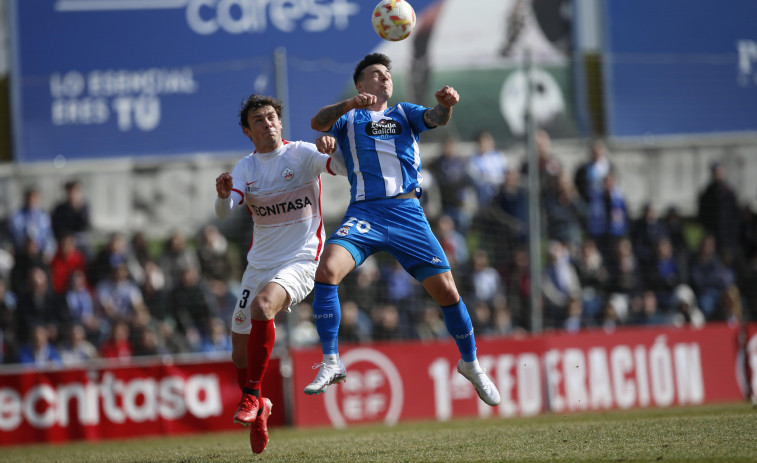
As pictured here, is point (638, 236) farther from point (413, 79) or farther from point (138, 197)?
point (138, 197)

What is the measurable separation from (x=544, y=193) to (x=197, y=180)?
5721mm

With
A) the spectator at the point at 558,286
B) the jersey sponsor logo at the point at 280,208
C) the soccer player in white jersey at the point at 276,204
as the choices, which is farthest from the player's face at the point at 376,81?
the spectator at the point at 558,286

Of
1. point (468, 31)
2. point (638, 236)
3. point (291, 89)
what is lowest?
point (638, 236)

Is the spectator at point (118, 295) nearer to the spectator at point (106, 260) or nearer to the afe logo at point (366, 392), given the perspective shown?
the spectator at point (106, 260)

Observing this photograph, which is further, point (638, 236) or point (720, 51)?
point (720, 51)

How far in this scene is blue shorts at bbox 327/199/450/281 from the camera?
812cm

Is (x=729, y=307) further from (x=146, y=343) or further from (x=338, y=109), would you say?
(x=338, y=109)

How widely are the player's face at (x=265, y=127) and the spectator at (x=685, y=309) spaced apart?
8.72 meters

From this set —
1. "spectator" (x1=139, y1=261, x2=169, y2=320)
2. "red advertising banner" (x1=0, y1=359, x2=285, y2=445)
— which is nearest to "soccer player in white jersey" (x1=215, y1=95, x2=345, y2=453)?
"red advertising banner" (x1=0, y1=359, x2=285, y2=445)

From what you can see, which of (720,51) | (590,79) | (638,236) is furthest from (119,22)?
(720,51)

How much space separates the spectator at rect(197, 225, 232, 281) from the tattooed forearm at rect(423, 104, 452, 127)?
22.2 ft

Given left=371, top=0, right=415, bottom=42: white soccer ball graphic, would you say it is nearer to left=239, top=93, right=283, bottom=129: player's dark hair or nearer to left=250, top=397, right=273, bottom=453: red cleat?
left=239, top=93, right=283, bottom=129: player's dark hair

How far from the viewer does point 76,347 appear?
14.0 m

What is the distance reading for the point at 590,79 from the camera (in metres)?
16.6
